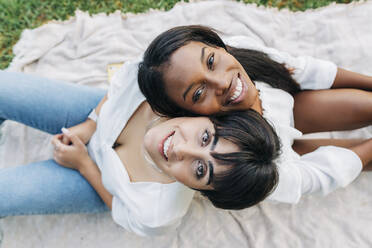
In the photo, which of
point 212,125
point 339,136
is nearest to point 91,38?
point 212,125

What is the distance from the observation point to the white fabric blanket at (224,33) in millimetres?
1502

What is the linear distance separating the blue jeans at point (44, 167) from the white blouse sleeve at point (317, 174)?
0.77m

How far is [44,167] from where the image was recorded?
1384 mm

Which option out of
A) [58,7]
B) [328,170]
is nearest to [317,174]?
[328,170]

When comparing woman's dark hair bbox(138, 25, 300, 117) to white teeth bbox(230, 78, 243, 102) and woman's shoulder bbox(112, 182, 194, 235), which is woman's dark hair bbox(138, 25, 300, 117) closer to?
white teeth bbox(230, 78, 243, 102)

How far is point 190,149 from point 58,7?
1482 mm

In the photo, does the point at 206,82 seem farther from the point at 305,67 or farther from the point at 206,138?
the point at 305,67

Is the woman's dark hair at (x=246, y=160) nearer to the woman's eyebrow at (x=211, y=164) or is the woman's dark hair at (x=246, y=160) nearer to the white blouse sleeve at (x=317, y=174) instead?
the woman's eyebrow at (x=211, y=164)

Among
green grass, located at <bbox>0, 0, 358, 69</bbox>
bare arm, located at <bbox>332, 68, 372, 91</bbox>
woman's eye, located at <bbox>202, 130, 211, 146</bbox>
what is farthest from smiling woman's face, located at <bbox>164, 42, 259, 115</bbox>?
green grass, located at <bbox>0, 0, 358, 69</bbox>

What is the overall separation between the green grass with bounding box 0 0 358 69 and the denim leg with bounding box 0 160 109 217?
0.95 meters

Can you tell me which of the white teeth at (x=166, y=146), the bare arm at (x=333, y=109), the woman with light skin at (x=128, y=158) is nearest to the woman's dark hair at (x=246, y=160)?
the woman with light skin at (x=128, y=158)

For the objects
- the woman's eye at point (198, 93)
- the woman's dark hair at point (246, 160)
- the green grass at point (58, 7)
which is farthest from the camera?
the green grass at point (58, 7)

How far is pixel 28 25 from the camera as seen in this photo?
1920mm

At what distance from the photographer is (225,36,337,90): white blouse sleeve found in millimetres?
1302
